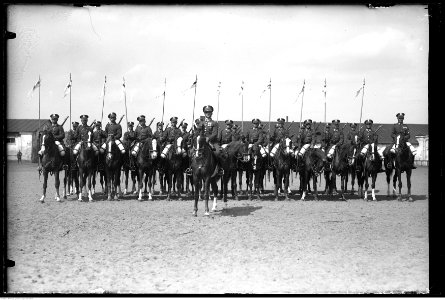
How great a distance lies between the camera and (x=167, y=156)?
19.6 metres

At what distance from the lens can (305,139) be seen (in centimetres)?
2023

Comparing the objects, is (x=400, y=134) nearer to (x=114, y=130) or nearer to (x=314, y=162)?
(x=314, y=162)

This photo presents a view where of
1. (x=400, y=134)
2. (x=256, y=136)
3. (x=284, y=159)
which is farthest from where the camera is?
(x=256, y=136)

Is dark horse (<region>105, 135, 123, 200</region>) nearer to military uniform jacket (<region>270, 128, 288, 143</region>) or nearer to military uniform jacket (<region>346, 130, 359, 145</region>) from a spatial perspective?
military uniform jacket (<region>270, 128, 288, 143</region>)

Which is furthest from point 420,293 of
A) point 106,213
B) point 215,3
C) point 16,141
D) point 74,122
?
point 16,141

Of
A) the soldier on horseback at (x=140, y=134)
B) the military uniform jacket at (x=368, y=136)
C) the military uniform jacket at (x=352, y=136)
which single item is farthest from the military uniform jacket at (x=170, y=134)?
the military uniform jacket at (x=368, y=136)

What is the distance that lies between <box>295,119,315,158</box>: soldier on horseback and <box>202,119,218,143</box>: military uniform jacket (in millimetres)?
6851

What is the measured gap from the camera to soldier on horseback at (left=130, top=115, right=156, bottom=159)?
2012 cm

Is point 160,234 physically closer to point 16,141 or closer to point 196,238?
point 196,238

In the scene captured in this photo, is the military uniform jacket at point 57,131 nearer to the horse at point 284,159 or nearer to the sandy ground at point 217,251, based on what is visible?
the sandy ground at point 217,251

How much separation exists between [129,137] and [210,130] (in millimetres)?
7961

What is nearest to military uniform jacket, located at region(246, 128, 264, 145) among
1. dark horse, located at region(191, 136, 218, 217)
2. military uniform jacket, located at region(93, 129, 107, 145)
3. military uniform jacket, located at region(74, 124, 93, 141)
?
dark horse, located at region(191, 136, 218, 217)

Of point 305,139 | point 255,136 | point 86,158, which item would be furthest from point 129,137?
point 305,139
